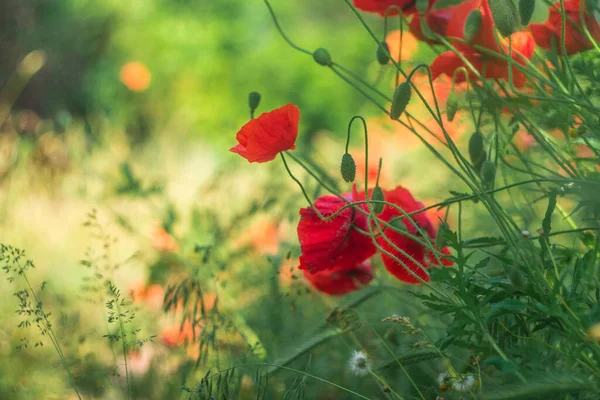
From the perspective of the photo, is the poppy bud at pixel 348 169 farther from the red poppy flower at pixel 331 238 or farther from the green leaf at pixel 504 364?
the green leaf at pixel 504 364

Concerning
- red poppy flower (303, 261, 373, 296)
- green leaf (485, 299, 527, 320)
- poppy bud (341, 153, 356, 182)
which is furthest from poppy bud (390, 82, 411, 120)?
red poppy flower (303, 261, 373, 296)

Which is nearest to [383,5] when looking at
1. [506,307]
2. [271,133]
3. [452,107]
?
[452,107]

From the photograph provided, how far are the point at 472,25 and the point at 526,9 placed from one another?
0.25 feet

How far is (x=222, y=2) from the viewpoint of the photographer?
17.8ft

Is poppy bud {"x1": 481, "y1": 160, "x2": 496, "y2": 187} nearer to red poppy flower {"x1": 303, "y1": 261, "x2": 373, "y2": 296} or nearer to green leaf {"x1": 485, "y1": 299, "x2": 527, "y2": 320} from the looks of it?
green leaf {"x1": 485, "y1": 299, "x2": 527, "y2": 320}

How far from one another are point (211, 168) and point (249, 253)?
241 centimetres

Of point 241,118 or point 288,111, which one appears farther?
point 241,118

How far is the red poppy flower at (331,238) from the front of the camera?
821 mm

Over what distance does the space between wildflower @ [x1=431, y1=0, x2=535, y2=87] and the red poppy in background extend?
1.1 inches

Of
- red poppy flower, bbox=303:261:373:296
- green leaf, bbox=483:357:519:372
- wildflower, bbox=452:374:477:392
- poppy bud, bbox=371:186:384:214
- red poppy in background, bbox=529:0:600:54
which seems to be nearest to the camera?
green leaf, bbox=483:357:519:372

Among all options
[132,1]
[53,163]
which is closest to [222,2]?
A: [132,1]

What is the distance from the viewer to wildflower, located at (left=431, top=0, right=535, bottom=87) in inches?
33.2

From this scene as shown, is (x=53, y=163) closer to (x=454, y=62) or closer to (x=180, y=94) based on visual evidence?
(x=454, y=62)

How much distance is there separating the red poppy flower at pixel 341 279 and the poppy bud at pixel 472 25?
352 millimetres
